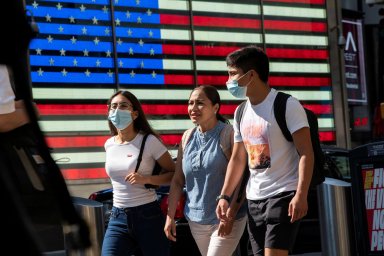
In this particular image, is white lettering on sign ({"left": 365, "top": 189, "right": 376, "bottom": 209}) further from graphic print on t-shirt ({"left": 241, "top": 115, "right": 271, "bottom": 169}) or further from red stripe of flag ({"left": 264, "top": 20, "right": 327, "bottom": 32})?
red stripe of flag ({"left": 264, "top": 20, "right": 327, "bottom": 32})

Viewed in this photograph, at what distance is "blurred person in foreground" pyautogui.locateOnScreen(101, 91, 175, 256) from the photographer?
6207 millimetres

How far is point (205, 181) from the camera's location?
608 centimetres

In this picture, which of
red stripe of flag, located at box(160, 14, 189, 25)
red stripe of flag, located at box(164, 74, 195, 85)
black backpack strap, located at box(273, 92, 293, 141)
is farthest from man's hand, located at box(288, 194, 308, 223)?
red stripe of flag, located at box(160, 14, 189, 25)

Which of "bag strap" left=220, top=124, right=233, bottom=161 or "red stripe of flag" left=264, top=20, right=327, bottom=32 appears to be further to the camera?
"red stripe of flag" left=264, top=20, right=327, bottom=32

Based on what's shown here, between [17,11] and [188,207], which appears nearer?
[17,11]

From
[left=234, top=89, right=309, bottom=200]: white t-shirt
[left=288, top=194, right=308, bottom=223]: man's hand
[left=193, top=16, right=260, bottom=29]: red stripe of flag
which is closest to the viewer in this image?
[left=288, top=194, right=308, bottom=223]: man's hand

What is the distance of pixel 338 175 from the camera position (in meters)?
10.5

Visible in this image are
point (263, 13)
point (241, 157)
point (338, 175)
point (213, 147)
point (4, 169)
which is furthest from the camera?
point (263, 13)

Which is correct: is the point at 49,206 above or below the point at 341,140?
above

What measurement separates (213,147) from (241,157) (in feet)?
1.67

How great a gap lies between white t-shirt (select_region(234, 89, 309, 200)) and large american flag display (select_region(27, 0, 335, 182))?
Result: 895cm

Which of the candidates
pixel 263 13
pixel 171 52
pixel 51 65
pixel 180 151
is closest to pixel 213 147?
pixel 180 151

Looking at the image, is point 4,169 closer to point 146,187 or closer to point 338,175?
point 146,187

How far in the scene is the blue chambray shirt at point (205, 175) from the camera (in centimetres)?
604
